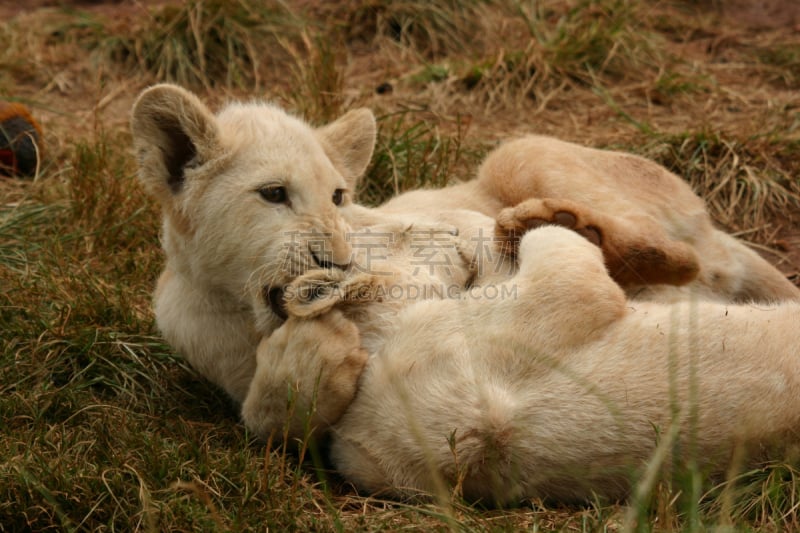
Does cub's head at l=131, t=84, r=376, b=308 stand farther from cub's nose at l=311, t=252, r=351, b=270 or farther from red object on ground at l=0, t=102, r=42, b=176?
red object on ground at l=0, t=102, r=42, b=176

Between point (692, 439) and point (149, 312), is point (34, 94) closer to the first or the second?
point (149, 312)

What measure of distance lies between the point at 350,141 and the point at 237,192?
933 millimetres

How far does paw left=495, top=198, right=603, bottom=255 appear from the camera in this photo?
4355 mm

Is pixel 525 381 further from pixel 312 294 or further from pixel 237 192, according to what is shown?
pixel 237 192

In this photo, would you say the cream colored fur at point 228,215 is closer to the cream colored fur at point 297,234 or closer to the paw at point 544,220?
the cream colored fur at point 297,234

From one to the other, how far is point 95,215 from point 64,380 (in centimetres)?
164

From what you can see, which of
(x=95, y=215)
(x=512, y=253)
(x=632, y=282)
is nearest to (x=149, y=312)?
(x=95, y=215)

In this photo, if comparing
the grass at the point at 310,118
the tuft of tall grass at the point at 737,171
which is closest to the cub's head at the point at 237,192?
→ the grass at the point at 310,118

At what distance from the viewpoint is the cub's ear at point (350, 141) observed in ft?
15.3

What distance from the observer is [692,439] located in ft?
10.9

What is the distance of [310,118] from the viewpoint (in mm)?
6266

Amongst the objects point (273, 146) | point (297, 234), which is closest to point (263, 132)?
point (273, 146)

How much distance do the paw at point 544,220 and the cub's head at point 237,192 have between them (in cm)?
74

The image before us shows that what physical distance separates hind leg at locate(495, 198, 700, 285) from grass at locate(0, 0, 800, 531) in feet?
3.90
